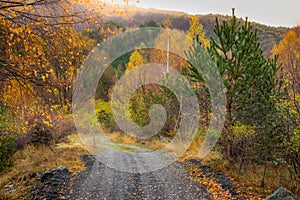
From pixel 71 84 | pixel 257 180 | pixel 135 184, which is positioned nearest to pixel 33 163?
pixel 71 84

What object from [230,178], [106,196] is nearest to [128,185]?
[106,196]

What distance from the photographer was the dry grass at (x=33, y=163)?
7008 mm

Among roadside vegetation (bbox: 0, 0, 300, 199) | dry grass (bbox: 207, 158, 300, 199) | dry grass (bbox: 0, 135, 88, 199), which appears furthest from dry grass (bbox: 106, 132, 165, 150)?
dry grass (bbox: 207, 158, 300, 199)

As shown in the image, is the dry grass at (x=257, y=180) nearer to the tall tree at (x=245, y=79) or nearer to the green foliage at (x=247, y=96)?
the green foliage at (x=247, y=96)

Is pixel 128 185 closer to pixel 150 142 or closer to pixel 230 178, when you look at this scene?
pixel 230 178

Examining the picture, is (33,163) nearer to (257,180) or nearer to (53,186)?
(53,186)

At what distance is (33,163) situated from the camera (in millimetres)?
A: 8969

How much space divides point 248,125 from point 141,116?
1110 cm

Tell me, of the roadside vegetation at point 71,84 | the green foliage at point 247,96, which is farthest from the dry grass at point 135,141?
the green foliage at point 247,96

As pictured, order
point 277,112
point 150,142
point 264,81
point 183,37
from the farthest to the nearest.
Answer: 1. point 183,37
2. point 150,142
3. point 264,81
4. point 277,112

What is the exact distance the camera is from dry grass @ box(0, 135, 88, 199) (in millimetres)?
7008

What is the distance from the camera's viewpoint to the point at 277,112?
6.05m

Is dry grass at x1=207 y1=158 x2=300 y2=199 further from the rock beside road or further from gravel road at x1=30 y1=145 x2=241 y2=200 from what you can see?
the rock beside road

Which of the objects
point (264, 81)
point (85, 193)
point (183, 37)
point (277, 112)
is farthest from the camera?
point (183, 37)
